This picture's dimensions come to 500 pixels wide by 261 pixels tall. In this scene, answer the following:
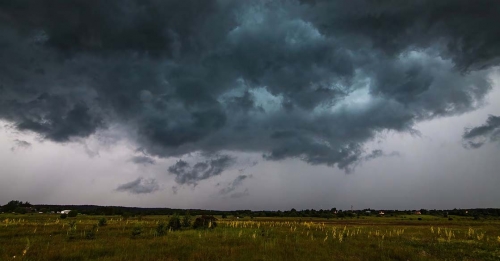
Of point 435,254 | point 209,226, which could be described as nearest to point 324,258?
point 435,254

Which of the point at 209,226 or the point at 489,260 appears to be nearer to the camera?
the point at 489,260

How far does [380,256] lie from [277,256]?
6832 mm

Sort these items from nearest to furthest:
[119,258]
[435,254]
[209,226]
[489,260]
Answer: [119,258] → [489,260] → [435,254] → [209,226]

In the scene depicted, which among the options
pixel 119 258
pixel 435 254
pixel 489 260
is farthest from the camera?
pixel 435 254

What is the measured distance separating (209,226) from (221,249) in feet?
63.3

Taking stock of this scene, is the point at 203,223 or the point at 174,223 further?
the point at 203,223

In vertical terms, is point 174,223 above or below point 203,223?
above

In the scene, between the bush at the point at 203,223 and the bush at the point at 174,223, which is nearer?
the bush at the point at 174,223

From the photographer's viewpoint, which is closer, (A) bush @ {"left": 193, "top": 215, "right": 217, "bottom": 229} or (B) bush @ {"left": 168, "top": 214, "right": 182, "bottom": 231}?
(B) bush @ {"left": 168, "top": 214, "right": 182, "bottom": 231}

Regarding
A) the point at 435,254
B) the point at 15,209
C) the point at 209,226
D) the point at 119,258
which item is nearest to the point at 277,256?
the point at 119,258

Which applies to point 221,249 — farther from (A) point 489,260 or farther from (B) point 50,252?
(A) point 489,260

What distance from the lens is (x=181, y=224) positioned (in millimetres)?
38125

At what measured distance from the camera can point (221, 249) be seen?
19.2 meters

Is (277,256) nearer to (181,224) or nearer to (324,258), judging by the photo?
(324,258)
